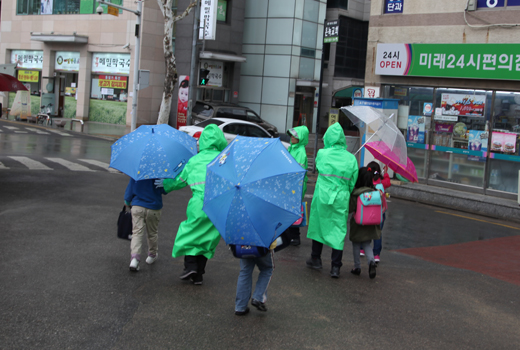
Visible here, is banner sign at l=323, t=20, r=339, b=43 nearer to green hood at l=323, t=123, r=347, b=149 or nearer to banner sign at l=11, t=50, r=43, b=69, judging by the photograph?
green hood at l=323, t=123, r=347, b=149

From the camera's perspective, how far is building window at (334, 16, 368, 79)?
37344mm

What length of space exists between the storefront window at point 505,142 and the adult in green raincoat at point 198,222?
33.2 ft

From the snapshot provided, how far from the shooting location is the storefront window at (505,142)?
44.8ft

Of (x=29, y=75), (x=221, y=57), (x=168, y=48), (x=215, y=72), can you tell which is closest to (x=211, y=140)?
(x=168, y=48)

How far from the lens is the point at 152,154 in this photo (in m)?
6.04

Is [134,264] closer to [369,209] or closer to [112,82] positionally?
[369,209]

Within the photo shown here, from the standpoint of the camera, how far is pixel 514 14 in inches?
530

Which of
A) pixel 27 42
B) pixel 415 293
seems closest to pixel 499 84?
pixel 415 293

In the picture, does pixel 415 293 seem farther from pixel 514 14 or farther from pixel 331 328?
pixel 514 14

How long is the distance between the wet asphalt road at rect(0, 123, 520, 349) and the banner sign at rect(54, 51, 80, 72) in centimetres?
2624

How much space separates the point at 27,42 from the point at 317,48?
1883cm

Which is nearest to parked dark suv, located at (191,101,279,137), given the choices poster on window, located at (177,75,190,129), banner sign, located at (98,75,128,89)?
poster on window, located at (177,75,190,129)

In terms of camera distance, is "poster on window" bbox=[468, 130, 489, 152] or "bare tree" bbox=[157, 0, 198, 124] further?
"bare tree" bbox=[157, 0, 198, 124]

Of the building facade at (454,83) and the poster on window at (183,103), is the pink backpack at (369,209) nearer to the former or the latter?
the building facade at (454,83)
